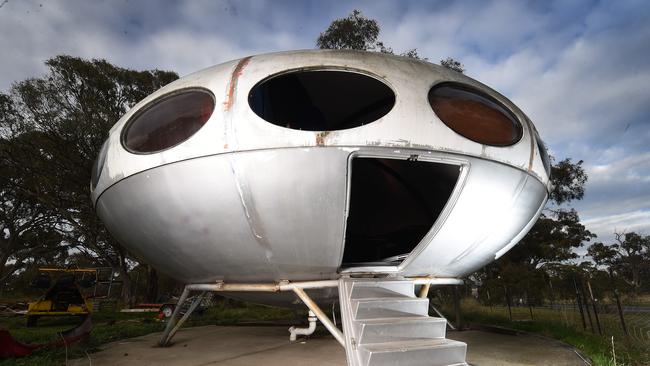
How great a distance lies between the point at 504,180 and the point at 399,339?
75.0 inches

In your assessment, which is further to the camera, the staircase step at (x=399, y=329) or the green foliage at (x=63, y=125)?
the green foliage at (x=63, y=125)

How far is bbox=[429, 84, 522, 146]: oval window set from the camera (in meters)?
3.84

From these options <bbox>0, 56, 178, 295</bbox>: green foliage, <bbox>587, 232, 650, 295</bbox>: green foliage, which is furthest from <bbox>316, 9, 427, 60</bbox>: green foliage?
<bbox>587, 232, 650, 295</bbox>: green foliage

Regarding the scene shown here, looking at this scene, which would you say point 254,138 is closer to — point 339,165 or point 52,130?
point 339,165

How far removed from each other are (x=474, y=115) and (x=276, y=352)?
379cm

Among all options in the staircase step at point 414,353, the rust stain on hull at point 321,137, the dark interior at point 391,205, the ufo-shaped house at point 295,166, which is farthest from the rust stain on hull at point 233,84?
the dark interior at point 391,205

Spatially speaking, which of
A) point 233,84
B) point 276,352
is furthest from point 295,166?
point 276,352

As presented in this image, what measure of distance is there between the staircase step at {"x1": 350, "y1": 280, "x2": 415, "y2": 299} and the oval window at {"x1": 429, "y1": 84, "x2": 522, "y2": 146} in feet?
5.15

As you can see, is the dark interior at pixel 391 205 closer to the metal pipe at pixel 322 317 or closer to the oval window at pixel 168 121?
the metal pipe at pixel 322 317

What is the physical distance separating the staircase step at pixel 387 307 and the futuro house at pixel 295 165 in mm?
488

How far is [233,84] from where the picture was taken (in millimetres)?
3867

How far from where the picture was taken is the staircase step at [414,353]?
2984 mm

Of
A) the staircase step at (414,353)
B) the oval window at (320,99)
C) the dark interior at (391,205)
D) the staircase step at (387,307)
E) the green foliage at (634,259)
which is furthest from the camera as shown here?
the green foliage at (634,259)

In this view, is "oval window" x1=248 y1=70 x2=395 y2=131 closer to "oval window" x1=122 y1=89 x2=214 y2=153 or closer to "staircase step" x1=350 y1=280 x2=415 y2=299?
"oval window" x1=122 y1=89 x2=214 y2=153
